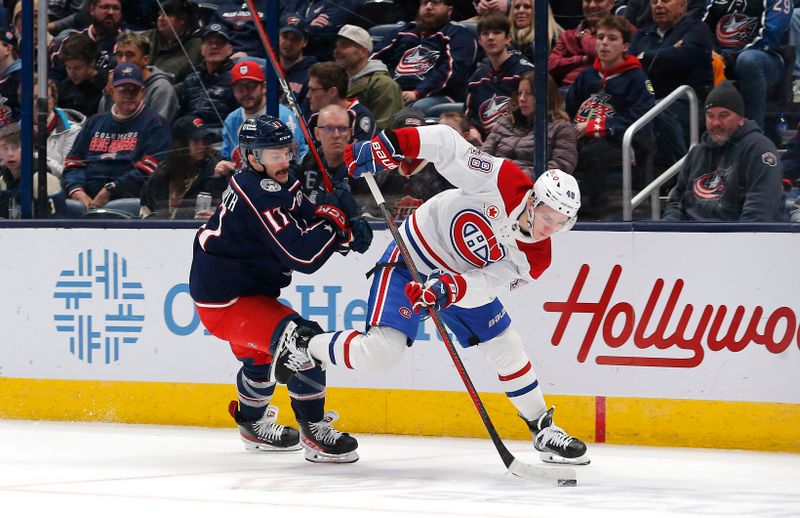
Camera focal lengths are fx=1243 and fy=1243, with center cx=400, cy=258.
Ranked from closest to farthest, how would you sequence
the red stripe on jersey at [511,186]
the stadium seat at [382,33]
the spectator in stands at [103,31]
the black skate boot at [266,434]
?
1. the red stripe on jersey at [511,186]
2. the black skate boot at [266,434]
3. the stadium seat at [382,33]
4. the spectator in stands at [103,31]

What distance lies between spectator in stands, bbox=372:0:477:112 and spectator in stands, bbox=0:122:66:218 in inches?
66.4

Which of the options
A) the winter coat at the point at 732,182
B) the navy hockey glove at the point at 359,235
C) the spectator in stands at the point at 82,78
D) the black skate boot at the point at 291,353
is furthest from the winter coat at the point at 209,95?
the winter coat at the point at 732,182

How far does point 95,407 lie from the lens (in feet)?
18.3

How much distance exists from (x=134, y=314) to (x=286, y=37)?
1.56 m

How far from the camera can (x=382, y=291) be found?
434cm

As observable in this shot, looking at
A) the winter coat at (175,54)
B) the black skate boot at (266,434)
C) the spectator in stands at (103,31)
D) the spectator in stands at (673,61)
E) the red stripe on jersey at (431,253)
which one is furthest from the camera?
the spectator in stands at (103,31)

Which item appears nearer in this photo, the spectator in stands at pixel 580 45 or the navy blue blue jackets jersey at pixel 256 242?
the navy blue blue jackets jersey at pixel 256 242

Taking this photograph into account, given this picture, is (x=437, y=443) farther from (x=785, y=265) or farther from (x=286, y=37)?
(x=286, y=37)

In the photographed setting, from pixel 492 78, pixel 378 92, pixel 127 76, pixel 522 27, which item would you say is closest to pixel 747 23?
pixel 522 27

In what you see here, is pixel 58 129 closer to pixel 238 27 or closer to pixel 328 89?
pixel 238 27

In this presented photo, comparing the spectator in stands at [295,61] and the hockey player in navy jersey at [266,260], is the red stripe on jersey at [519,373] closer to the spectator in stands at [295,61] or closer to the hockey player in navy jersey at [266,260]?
the hockey player in navy jersey at [266,260]

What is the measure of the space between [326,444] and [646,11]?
98.4 inches

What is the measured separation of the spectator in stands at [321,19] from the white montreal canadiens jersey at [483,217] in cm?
200

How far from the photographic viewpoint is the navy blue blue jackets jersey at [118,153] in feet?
19.8
